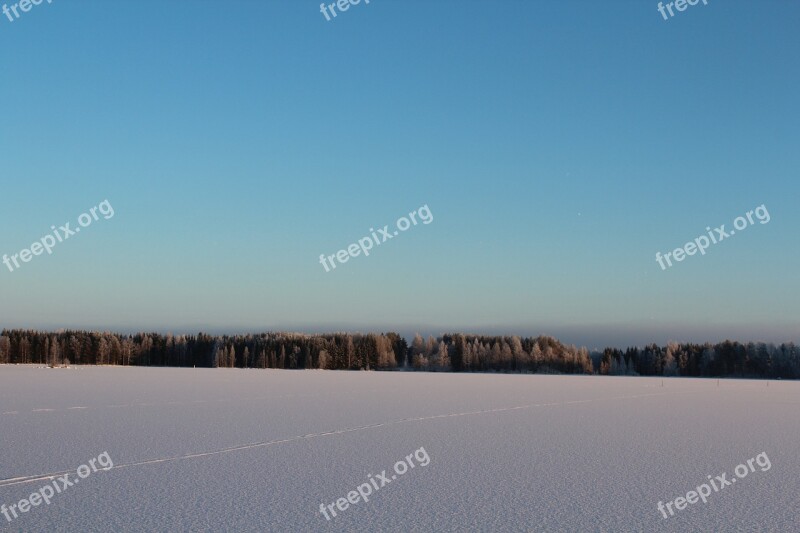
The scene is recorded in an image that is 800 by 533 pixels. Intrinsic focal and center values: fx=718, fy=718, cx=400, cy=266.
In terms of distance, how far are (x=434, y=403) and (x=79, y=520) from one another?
19654 millimetres

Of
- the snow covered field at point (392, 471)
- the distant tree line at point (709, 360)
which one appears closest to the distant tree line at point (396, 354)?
the distant tree line at point (709, 360)

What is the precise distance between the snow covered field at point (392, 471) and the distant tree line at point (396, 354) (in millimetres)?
115967

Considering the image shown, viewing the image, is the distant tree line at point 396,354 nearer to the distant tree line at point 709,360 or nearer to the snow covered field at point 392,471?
the distant tree line at point 709,360

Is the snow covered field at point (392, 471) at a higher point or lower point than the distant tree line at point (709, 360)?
higher

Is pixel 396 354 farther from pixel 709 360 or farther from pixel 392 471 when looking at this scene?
pixel 392 471

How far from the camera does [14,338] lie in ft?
478

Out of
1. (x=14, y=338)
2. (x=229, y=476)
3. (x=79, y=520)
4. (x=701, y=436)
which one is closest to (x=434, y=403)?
(x=701, y=436)

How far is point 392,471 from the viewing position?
1171 cm

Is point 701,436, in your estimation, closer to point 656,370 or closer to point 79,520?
point 79,520

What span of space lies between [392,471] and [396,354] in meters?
136

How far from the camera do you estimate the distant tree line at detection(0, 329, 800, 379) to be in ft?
431

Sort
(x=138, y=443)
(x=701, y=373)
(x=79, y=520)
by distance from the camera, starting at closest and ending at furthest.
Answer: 1. (x=79, y=520)
2. (x=138, y=443)
3. (x=701, y=373)

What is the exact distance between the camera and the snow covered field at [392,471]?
28.1 ft

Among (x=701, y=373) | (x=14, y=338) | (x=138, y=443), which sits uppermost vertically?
(x=14, y=338)
